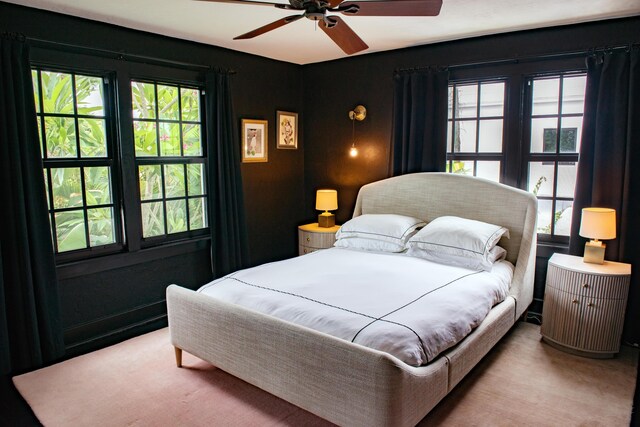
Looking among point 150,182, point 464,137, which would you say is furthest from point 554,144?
point 150,182

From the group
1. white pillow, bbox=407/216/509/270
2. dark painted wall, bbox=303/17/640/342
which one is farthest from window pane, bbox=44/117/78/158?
white pillow, bbox=407/216/509/270

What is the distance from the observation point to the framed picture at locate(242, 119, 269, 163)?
183 inches

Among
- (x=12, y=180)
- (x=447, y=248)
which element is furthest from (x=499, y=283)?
(x=12, y=180)

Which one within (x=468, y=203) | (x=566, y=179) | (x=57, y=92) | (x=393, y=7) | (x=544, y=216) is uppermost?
(x=393, y=7)

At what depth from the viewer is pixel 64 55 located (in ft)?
10.7

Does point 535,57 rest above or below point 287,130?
above

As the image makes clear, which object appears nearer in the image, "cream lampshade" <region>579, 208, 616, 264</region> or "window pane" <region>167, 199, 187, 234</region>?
"cream lampshade" <region>579, 208, 616, 264</region>

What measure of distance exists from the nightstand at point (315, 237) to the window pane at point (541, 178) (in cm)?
195

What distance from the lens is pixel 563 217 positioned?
3857 mm

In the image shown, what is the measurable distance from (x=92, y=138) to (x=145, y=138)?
44cm

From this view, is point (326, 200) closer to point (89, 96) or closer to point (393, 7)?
point (89, 96)

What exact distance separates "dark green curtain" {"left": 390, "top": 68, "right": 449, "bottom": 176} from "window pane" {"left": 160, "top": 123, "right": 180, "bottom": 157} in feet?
6.73

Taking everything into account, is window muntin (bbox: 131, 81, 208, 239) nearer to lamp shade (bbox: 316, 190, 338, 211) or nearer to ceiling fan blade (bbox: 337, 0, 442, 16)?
lamp shade (bbox: 316, 190, 338, 211)

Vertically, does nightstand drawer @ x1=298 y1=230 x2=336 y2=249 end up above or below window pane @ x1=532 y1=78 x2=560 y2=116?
below
